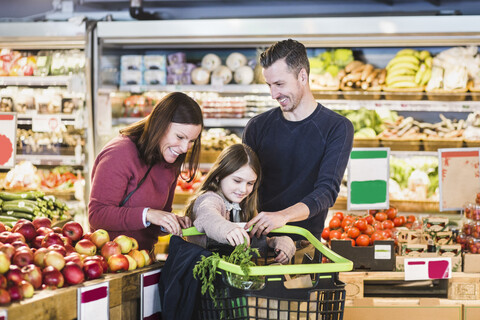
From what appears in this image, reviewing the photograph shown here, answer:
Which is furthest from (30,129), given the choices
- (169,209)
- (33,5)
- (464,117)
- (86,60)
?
(464,117)

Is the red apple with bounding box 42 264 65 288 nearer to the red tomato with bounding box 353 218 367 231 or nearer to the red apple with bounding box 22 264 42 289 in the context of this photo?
the red apple with bounding box 22 264 42 289

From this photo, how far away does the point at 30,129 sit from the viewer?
572 cm

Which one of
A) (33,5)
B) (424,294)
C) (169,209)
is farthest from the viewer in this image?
(33,5)

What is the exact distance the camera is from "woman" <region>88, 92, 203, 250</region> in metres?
2.58

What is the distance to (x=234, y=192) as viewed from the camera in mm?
2648

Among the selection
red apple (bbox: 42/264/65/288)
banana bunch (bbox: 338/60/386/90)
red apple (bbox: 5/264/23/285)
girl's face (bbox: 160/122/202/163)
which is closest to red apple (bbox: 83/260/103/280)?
red apple (bbox: 42/264/65/288)

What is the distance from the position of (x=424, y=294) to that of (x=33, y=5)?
15.7 ft

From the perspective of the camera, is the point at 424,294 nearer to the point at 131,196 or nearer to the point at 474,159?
the point at 474,159

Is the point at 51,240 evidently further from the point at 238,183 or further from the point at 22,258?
the point at 238,183

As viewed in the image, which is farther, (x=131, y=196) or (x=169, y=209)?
(x=169, y=209)

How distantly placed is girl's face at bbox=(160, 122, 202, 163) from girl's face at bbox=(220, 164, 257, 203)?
23 centimetres

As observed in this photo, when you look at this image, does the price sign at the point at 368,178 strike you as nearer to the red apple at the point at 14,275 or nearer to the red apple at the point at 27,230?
the red apple at the point at 27,230

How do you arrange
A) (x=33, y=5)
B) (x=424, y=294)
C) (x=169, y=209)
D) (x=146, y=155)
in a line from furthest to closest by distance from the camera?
(x=33, y=5), (x=424, y=294), (x=169, y=209), (x=146, y=155)

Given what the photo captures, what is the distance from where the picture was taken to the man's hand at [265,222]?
229 centimetres
